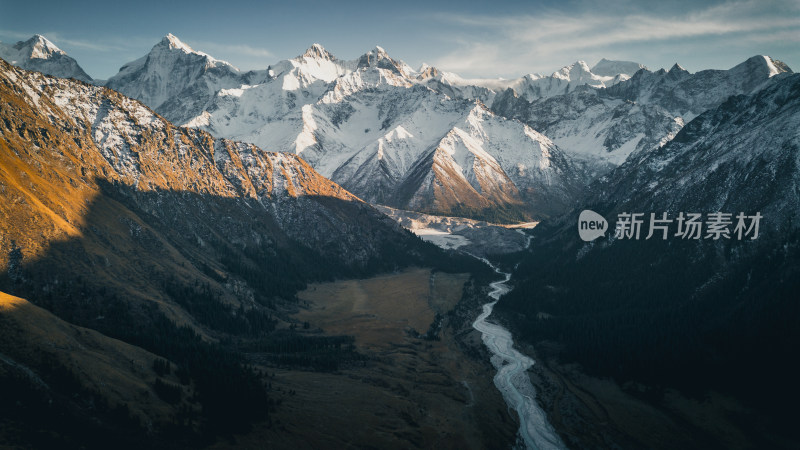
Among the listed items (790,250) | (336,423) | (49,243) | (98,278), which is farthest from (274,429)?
(790,250)

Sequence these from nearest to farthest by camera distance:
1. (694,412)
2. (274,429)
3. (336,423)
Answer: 1. (274,429)
2. (336,423)
3. (694,412)

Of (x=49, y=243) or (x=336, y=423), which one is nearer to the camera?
(x=336, y=423)

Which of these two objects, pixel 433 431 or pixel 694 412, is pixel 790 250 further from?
pixel 433 431

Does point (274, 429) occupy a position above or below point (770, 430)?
below

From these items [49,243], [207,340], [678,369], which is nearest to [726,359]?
[678,369]

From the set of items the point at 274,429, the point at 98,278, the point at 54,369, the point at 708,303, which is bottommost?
the point at 274,429

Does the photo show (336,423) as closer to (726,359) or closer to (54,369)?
(54,369)

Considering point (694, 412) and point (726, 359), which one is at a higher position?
point (726, 359)

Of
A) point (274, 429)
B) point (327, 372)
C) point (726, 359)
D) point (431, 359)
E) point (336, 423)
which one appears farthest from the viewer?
point (431, 359)

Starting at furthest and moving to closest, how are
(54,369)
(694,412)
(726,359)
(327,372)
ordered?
(327,372) < (726,359) < (694,412) < (54,369)
